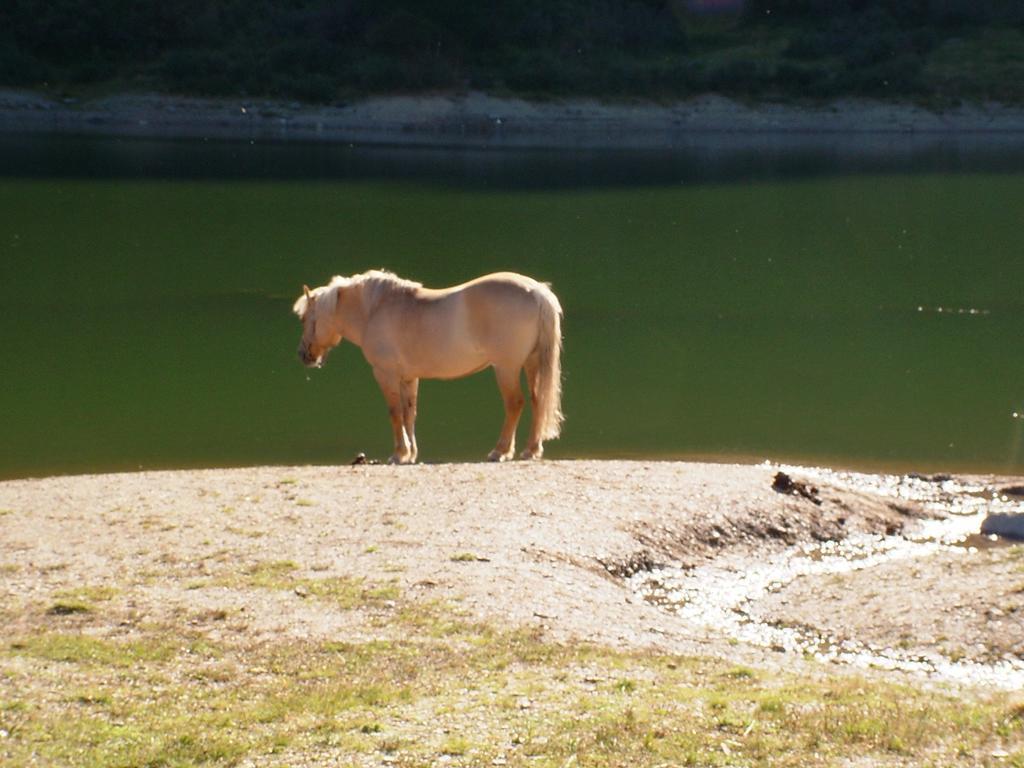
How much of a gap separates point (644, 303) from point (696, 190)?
48.0 ft

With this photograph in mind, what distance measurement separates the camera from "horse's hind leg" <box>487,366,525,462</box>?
39.8ft

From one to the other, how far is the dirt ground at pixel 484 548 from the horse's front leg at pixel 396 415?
1246mm

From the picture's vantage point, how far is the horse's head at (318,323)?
12.8 meters

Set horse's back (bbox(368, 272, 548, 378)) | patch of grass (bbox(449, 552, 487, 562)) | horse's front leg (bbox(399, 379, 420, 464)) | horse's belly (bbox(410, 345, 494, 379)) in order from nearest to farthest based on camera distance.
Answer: patch of grass (bbox(449, 552, 487, 562)) < horse's back (bbox(368, 272, 548, 378)) < horse's belly (bbox(410, 345, 494, 379)) < horse's front leg (bbox(399, 379, 420, 464))

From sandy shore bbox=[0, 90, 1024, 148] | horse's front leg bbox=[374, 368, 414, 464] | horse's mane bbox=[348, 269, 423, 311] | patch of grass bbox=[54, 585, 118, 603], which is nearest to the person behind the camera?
patch of grass bbox=[54, 585, 118, 603]

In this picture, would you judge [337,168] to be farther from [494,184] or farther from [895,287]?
[895,287]

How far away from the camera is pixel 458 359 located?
12242 millimetres

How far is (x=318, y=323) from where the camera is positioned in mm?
12969

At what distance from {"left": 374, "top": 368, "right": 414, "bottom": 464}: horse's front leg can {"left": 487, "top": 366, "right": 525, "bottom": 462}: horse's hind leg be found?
0.69 metres

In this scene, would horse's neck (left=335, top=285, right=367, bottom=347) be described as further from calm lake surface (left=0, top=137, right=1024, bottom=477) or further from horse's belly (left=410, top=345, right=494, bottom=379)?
calm lake surface (left=0, top=137, right=1024, bottom=477)

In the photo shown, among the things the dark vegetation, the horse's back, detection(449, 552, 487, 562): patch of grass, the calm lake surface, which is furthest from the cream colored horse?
the dark vegetation

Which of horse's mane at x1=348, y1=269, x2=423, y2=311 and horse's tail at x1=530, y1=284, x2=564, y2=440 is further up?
horse's mane at x1=348, y1=269, x2=423, y2=311

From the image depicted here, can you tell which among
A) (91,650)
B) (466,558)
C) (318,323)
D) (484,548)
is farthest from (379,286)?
(91,650)

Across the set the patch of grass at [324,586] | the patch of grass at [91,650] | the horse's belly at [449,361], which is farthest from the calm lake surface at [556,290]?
the patch of grass at [91,650]
